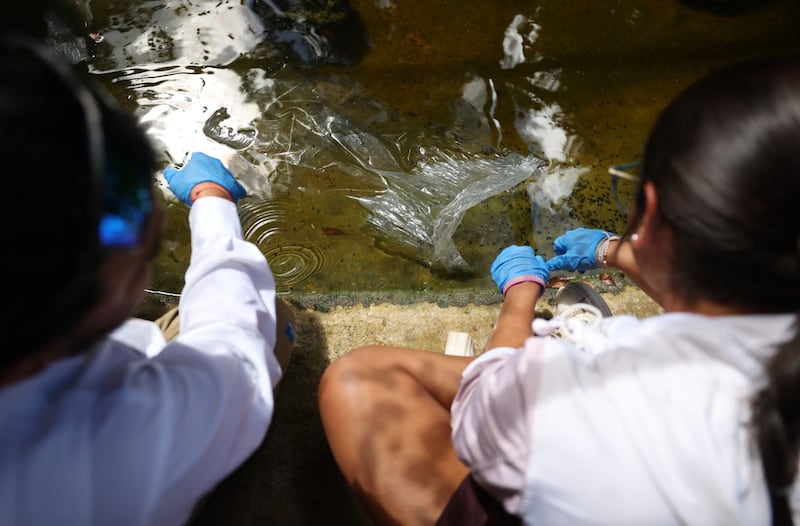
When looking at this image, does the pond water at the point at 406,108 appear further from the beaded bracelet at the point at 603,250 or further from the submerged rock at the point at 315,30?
the beaded bracelet at the point at 603,250

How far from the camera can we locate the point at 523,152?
2521 mm

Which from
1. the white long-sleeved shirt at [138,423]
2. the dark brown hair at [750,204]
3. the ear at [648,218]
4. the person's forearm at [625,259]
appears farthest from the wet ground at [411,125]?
the dark brown hair at [750,204]

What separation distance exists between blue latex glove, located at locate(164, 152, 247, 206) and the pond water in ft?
1.63

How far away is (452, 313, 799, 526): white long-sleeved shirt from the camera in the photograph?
81 cm

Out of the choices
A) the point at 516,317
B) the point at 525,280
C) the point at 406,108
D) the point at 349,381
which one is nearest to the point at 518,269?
the point at 525,280

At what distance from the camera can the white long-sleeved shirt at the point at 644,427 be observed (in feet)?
2.64

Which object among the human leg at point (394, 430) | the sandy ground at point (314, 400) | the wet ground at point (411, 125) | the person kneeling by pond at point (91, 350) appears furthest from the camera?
the wet ground at point (411, 125)

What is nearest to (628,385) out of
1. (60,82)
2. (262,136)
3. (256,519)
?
(60,82)

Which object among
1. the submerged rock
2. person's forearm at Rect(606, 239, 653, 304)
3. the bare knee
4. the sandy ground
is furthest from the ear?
the submerged rock

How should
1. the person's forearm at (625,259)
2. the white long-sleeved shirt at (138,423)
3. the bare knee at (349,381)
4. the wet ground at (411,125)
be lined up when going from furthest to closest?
the wet ground at (411,125), the person's forearm at (625,259), the bare knee at (349,381), the white long-sleeved shirt at (138,423)

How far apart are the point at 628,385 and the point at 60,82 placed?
906mm

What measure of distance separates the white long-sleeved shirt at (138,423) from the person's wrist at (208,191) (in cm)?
51

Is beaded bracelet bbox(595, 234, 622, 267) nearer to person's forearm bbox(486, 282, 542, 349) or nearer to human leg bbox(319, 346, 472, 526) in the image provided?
person's forearm bbox(486, 282, 542, 349)

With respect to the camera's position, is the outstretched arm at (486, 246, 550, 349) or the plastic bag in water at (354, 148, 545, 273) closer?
the outstretched arm at (486, 246, 550, 349)
